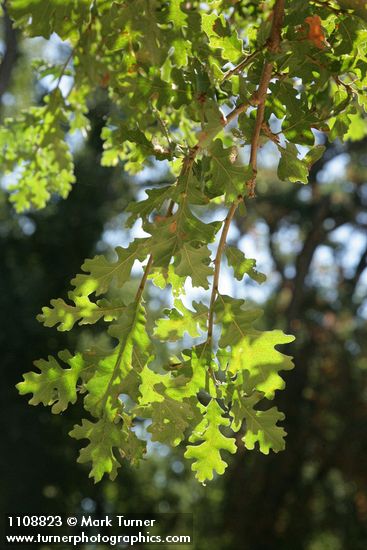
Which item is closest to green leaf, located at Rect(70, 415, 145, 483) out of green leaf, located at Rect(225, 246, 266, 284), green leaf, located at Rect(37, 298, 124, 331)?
green leaf, located at Rect(37, 298, 124, 331)

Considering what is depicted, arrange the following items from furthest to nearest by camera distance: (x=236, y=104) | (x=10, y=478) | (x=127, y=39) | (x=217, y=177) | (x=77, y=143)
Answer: (x=77, y=143)
(x=10, y=478)
(x=127, y=39)
(x=236, y=104)
(x=217, y=177)

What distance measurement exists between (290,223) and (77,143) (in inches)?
151

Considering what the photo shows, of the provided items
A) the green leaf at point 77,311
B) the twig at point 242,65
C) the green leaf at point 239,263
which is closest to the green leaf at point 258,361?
the green leaf at point 239,263

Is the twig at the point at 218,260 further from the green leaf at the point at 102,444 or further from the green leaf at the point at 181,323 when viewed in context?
the green leaf at the point at 102,444

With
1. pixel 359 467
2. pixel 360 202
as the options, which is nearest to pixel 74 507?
pixel 359 467

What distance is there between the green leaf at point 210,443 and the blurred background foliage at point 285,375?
8970 mm

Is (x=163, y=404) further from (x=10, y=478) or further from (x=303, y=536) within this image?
(x=303, y=536)

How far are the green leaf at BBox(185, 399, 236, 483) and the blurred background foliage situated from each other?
8970 millimetres

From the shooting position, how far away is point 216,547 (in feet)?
37.9

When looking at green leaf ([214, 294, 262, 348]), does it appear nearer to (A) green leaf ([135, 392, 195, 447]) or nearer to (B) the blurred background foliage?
(A) green leaf ([135, 392, 195, 447])

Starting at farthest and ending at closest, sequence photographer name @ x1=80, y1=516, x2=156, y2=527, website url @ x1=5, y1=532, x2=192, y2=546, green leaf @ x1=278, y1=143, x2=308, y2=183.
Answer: photographer name @ x1=80, y1=516, x2=156, y2=527
website url @ x1=5, y1=532, x2=192, y2=546
green leaf @ x1=278, y1=143, x2=308, y2=183

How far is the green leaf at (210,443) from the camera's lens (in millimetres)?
1238

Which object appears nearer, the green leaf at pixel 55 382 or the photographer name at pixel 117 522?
the green leaf at pixel 55 382

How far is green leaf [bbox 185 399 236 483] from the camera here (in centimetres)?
124
